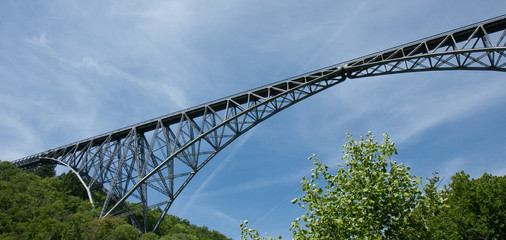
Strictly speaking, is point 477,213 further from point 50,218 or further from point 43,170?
point 43,170

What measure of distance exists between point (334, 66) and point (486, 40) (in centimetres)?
Result: 1272

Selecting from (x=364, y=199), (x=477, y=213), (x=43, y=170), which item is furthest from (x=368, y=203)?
(x=43, y=170)

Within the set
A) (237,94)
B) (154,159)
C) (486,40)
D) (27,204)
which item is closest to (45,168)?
(27,204)

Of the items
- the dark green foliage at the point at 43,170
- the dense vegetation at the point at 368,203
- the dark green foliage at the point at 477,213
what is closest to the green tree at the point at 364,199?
the dense vegetation at the point at 368,203

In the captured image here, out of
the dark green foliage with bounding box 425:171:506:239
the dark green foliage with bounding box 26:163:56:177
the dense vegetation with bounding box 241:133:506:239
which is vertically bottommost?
the dense vegetation with bounding box 241:133:506:239

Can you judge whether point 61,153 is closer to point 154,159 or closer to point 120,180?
point 120,180

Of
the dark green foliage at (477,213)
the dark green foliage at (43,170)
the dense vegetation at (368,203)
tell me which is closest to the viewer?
the dense vegetation at (368,203)

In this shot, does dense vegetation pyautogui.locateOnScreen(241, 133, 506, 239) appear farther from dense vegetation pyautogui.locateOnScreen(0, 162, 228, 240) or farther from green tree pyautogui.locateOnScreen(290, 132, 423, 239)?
dense vegetation pyautogui.locateOnScreen(0, 162, 228, 240)

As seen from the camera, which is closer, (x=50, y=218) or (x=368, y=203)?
(x=368, y=203)

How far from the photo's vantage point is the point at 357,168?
49.1ft

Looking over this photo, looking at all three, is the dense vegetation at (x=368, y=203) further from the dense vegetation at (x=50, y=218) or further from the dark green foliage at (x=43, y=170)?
the dark green foliage at (x=43, y=170)

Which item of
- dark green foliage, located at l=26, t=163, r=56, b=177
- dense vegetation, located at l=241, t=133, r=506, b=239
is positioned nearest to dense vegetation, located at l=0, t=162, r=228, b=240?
dark green foliage, located at l=26, t=163, r=56, b=177

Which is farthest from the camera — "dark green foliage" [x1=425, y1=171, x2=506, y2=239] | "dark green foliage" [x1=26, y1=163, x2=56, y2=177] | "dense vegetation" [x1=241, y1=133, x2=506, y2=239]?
"dark green foliage" [x1=26, y1=163, x2=56, y2=177]

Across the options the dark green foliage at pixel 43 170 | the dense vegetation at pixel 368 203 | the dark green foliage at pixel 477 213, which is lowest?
the dense vegetation at pixel 368 203
